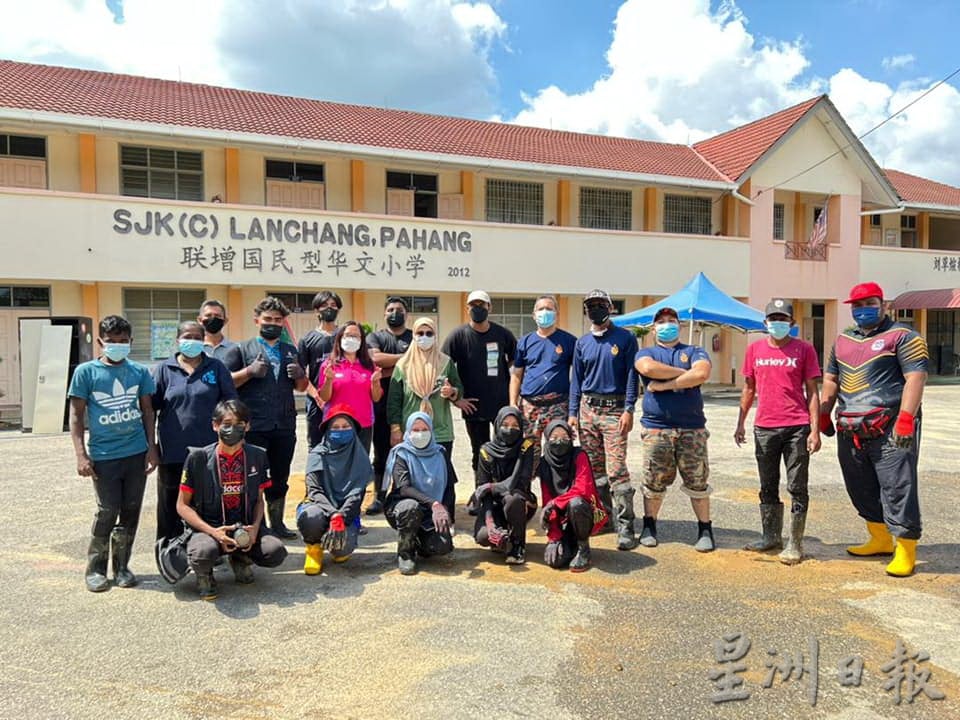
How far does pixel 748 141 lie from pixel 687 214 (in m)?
2.88

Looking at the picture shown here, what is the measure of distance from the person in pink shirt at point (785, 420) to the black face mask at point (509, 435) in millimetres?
1671

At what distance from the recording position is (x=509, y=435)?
4.86 metres

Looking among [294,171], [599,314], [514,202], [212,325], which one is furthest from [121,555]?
[514,202]

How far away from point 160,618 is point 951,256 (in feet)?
81.5

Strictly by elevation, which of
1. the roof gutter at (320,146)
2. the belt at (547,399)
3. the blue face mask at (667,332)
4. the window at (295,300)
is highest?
the roof gutter at (320,146)

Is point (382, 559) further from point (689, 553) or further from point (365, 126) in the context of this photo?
point (365, 126)

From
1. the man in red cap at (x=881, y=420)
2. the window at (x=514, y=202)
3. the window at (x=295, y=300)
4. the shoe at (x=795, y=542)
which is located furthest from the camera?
the window at (x=514, y=202)

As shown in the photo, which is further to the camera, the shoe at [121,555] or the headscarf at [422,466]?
the headscarf at [422,466]

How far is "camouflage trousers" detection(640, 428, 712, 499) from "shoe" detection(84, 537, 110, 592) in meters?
3.63

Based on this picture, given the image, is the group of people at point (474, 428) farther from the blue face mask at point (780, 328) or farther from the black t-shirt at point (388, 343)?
the black t-shirt at point (388, 343)

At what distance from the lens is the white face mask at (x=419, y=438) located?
15.9ft

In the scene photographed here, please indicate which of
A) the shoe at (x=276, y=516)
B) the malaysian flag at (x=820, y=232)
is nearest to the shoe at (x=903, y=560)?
the shoe at (x=276, y=516)

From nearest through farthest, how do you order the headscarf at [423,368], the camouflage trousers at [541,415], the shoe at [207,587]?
the shoe at [207,587]
the headscarf at [423,368]
the camouflage trousers at [541,415]

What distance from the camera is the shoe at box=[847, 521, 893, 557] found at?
15.8ft
